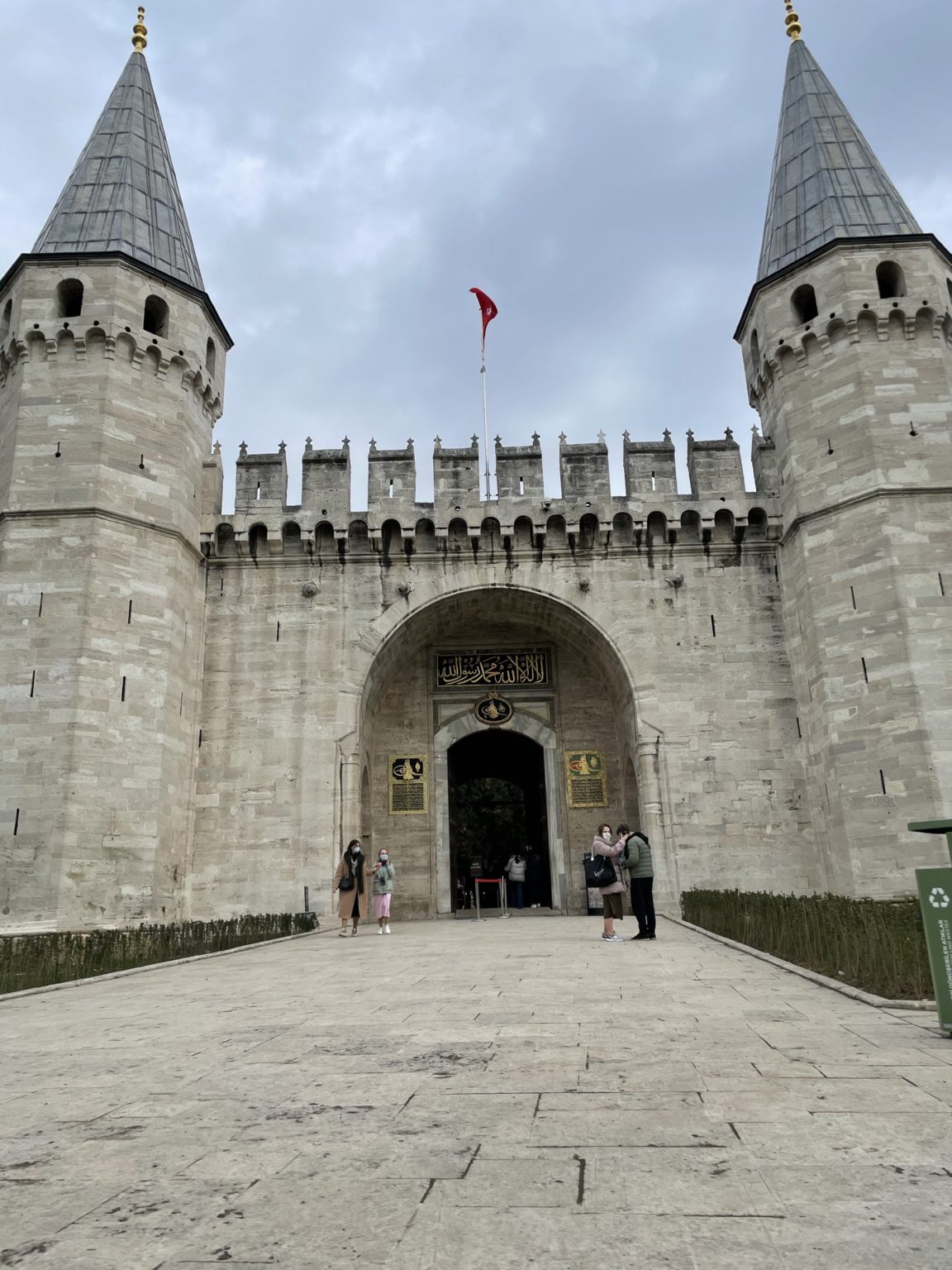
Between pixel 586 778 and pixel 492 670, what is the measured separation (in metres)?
2.95

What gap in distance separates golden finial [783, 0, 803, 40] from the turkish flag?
8.51m

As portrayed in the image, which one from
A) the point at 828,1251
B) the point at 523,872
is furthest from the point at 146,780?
the point at 828,1251

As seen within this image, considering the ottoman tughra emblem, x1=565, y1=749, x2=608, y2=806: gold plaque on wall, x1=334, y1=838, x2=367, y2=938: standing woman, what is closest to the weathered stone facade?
x1=565, y1=749, x2=608, y2=806: gold plaque on wall

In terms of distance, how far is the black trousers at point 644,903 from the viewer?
9.91 m

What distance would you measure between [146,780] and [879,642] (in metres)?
11.5

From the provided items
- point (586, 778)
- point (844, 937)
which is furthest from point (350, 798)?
point (844, 937)

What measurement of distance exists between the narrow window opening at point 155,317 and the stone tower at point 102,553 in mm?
50

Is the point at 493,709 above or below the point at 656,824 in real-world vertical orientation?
above

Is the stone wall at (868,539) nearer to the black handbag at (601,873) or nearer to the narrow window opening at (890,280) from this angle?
the narrow window opening at (890,280)

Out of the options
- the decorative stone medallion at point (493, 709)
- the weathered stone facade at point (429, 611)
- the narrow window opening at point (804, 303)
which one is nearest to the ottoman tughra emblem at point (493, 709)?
the decorative stone medallion at point (493, 709)

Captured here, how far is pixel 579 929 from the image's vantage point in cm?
1216

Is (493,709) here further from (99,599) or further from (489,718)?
(99,599)

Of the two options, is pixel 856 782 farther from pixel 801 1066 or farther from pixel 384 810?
pixel 801 1066

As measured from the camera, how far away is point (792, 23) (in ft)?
61.9
